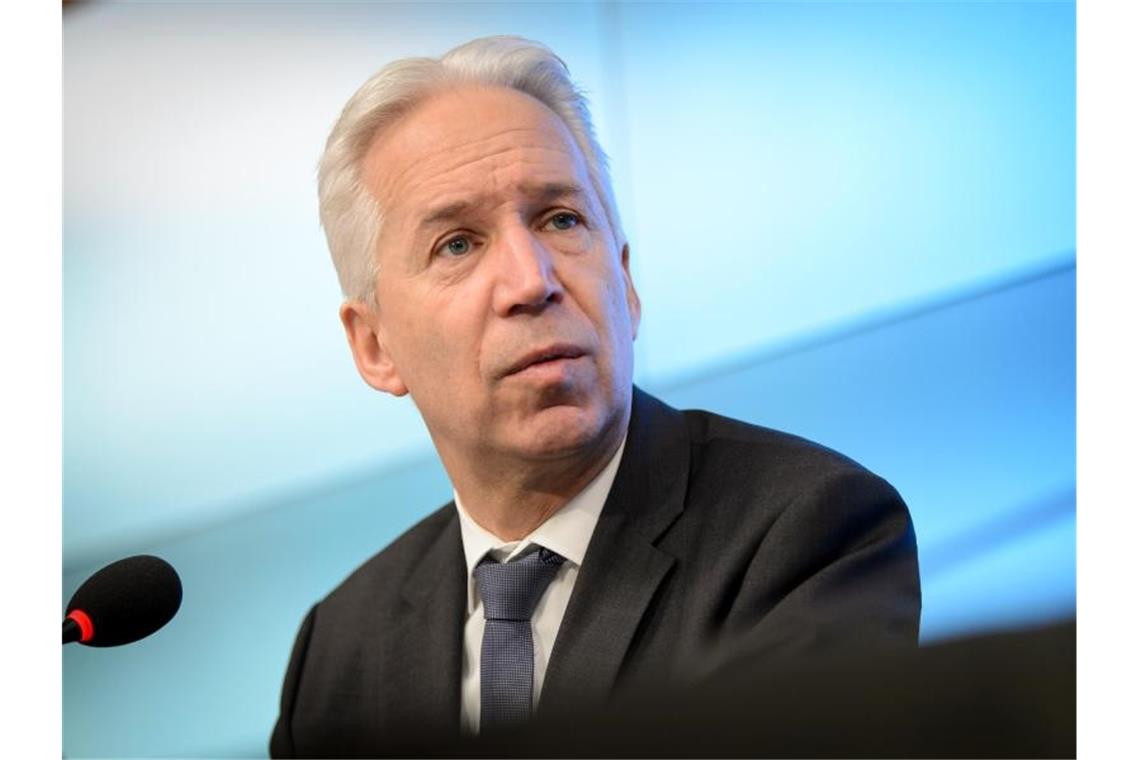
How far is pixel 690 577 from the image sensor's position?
241cm

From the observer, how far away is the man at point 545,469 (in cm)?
239


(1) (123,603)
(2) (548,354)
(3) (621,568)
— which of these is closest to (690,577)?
(3) (621,568)

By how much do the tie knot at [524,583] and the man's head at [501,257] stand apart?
163mm

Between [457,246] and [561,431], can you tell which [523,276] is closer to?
[457,246]

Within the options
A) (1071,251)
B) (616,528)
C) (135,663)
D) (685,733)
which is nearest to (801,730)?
(685,733)

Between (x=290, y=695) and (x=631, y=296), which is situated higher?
(x=631, y=296)

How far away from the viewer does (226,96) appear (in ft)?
8.95

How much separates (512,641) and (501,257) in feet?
1.93

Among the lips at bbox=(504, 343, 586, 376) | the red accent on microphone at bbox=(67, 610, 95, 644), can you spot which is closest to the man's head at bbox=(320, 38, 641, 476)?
the lips at bbox=(504, 343, 586, 376)

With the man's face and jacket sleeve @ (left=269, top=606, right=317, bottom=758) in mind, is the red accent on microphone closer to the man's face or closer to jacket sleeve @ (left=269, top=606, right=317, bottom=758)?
jacket sleeve @ (left=269, top=606, right=317, bottom=758)

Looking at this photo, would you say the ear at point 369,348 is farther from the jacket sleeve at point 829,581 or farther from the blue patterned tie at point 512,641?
the jacket sleeve at point 829,581

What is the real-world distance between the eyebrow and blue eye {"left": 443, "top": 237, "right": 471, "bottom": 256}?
3cm

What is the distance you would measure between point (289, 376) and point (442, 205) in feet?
1.44
